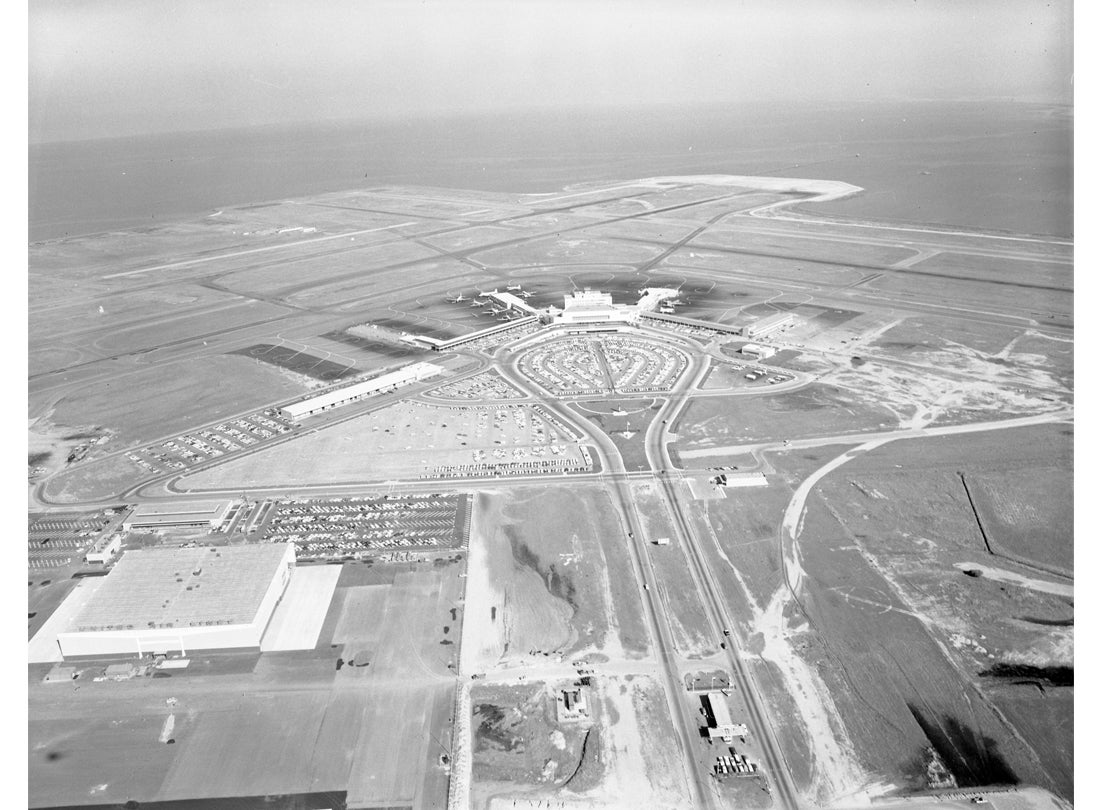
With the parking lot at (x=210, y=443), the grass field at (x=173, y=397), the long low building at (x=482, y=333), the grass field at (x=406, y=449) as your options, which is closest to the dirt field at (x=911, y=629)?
the grass field at (x=406, y=449)

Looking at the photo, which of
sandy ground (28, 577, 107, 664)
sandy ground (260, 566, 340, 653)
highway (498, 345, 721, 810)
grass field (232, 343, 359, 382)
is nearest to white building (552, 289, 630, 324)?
grass field (232, 343, 359, 382)

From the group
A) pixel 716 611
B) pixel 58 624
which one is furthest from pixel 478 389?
pixel 58 624

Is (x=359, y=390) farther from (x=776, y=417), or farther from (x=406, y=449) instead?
(x=776, y=417)

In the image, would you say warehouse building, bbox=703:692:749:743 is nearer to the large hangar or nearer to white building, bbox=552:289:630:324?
the large hangar

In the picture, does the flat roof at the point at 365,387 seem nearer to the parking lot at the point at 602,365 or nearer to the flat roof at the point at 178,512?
the parking lot at the point at 602,365

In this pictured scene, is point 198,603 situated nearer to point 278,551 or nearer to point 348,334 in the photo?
point 278,551

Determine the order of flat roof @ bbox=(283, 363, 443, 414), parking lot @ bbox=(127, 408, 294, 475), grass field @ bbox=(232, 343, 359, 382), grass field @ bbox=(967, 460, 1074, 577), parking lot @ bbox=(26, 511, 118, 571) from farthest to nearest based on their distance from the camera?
grass field @ bbox=(232, 343, 359, 382)
flat roof @ bbox=(283, 363, 443, 414)
parking lot @ bbox=(127, 408, 294, 475)
parking lot @ bbox=(26, 511, 118, 571)
grass field @ bbox=(967, 460, 1074, 577)
